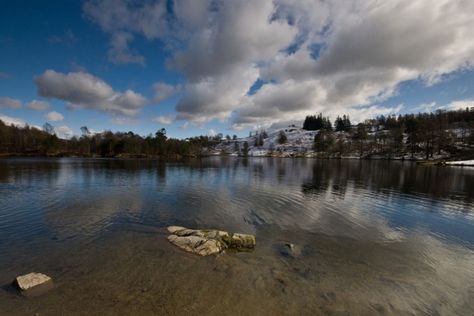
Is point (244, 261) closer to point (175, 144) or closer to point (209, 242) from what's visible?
point (209, 242)

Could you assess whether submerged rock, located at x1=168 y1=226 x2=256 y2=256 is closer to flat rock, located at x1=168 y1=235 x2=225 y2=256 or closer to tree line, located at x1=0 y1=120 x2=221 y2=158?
flat rock, located at x1=168 y1=235 x2=225 y2=256

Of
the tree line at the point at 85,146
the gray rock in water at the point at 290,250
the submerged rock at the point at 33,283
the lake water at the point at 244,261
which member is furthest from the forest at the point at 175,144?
the submerged rock at the point at 33,283

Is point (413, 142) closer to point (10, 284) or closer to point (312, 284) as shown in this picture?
point (312, 284)

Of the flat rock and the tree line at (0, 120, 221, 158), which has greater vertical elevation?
the tree line at (0, 120, 221, 158)

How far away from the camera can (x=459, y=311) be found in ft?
30.5

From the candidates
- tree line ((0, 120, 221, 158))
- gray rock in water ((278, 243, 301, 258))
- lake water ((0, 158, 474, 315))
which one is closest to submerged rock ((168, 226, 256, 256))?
lake water ((0, 158, 474, 315))

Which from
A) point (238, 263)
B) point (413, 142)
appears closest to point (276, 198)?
point (238, 263)

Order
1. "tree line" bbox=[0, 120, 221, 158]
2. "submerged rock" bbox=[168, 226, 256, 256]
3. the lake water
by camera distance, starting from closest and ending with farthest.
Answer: the lake water
"submerged rock" bbox=[168, 226, 256, 256]
"tree line" bbox=[0, 120, 221, 158]

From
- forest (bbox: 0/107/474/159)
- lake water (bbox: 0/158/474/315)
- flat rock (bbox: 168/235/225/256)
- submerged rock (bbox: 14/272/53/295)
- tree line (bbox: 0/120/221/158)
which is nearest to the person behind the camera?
lake water (bbox: 0/158/474/315)

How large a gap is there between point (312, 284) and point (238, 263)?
4094mm

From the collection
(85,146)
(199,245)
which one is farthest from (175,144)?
(199,245)

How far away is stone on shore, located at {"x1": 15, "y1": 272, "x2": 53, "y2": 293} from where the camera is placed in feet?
31.7

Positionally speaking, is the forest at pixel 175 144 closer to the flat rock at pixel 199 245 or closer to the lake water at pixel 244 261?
the lake water at pixel 244 261

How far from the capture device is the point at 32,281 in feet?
32.7
